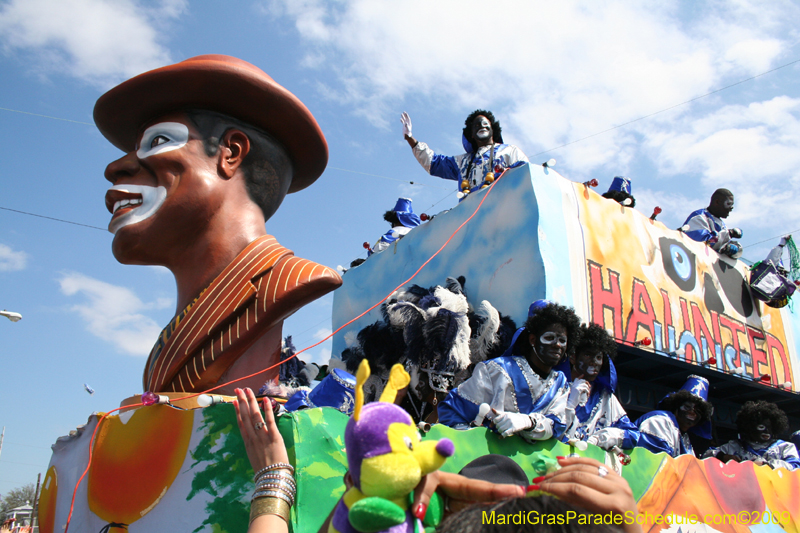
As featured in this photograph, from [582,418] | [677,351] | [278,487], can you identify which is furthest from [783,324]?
[278,487]

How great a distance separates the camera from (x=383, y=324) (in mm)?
4785

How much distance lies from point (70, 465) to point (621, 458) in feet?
8.04

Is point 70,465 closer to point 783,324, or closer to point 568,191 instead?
point 568,191

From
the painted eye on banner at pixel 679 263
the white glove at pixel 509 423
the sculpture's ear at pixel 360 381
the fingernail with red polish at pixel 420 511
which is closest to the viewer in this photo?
the sculpture's ear at pixel 360 381

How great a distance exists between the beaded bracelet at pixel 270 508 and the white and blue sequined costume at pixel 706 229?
508 centimetres

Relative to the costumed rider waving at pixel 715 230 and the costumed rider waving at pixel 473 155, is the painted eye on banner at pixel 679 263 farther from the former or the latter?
the costumed rider waving at pixel 473 155

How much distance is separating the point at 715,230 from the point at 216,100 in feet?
16.5

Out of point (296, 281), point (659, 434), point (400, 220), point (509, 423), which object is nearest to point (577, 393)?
point (659, 434)

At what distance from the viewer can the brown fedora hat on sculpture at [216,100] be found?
10.2 ft

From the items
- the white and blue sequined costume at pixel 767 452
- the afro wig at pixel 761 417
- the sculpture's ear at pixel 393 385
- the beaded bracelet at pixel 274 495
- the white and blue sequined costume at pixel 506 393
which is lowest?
the beaded bracelet at pixel 274 495

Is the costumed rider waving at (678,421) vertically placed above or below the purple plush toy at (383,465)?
above

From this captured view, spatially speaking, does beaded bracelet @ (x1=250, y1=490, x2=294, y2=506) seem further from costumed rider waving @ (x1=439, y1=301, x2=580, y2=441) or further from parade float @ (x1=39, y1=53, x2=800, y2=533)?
costumed rider waving @ (x1=439, y1=301, x2=580, y2=441)

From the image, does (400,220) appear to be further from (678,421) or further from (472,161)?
(678,421)

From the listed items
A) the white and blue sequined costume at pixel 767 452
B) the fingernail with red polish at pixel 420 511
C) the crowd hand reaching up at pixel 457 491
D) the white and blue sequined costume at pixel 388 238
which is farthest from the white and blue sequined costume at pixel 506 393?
the white and blue sequined costume at pixel 388 238
